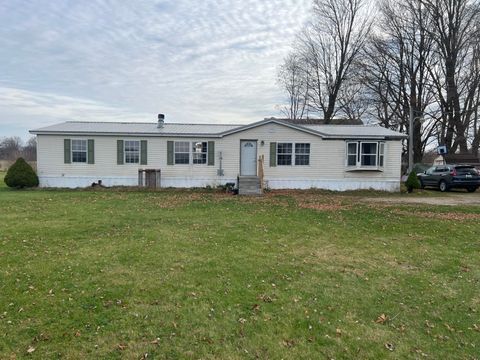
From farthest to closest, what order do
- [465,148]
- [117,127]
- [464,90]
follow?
[465,148] < [464,90] < [117,127]

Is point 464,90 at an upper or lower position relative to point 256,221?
upper

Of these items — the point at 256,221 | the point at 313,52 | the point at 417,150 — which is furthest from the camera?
the point at 313,52

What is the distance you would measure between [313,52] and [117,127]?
22794 millimetres

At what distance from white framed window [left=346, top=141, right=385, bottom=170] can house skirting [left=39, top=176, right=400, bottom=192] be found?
2.69ft

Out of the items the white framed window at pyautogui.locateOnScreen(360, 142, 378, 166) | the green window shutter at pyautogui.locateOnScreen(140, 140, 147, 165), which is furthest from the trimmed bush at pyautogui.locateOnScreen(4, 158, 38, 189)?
the white framed window at pyautogui.locateOnScreen(360, 142, 378, 166)

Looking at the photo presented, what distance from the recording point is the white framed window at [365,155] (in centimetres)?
1803

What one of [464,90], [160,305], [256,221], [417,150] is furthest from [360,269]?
[417,150]

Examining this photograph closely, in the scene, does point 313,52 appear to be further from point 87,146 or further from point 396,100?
point 87,146

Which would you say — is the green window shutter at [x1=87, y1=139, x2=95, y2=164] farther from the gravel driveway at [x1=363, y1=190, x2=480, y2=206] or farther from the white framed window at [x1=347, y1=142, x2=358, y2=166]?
the gravel driveway at [x1=363, y1=190, x2=480, y2=206]

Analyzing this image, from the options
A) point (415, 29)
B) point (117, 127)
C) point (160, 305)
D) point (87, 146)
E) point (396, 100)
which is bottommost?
point (160, 305)

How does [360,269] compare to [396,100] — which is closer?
[360,269]

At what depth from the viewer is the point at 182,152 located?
17969mm

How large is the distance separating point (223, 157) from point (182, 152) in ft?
7.38

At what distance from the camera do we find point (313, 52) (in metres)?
33.5
